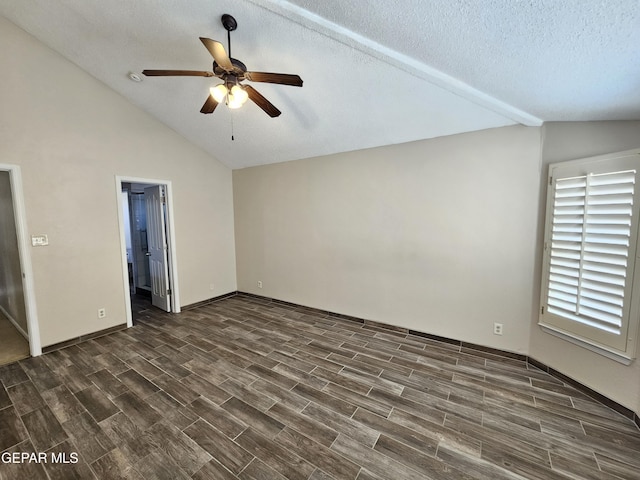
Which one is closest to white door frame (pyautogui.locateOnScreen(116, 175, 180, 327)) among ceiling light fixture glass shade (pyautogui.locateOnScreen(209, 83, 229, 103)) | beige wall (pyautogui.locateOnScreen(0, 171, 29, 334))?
beige wall (pyautogui.locateOnScreen(0, 171, 29, 334))

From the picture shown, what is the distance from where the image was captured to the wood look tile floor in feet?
5.27

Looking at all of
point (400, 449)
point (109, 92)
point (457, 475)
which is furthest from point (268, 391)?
point (109, 92)

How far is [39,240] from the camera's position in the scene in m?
2.90

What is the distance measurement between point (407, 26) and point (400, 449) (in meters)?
2.75

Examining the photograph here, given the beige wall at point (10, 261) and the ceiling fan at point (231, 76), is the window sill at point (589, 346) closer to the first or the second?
the ceiling fan at point (231, 76)

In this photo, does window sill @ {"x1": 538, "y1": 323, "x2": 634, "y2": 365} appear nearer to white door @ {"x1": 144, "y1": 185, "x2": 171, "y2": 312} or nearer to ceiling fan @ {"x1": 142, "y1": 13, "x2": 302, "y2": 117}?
ceiling fan @ {"x1": 142, "y1": 13, "x2": 302, "y2": 117}

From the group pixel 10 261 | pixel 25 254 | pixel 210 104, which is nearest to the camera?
pixel 210 104

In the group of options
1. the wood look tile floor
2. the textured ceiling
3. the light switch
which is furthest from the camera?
the light switch

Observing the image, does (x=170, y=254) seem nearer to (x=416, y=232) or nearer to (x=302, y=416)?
(x=302, y=416)

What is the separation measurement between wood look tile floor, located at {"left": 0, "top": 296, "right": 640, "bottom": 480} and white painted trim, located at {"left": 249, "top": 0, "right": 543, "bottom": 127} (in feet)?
8.34

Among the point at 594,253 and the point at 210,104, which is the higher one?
the point at 210,104

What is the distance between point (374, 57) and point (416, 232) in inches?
77.7

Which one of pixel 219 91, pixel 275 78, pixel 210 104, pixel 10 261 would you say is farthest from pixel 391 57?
pixel 10 261

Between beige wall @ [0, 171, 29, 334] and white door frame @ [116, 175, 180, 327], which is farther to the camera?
white door frame @ [116, 175, 180, 327]
